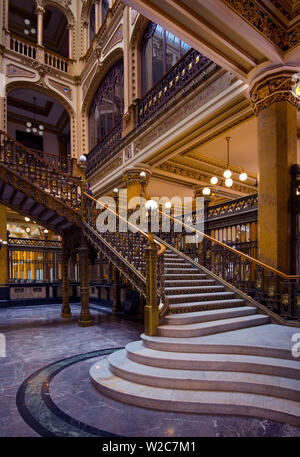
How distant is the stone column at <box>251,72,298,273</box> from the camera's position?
5.48 m

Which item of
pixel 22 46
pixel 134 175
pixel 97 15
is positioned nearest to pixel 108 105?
pixel 97 15

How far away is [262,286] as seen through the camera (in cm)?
564

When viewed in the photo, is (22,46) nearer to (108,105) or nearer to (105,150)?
(108,105)

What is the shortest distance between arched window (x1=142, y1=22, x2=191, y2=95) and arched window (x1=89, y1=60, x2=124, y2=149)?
1.77 meters

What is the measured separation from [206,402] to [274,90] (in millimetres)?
5471

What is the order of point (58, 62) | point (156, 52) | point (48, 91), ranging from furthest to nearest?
point (58, 62) → point (48, 91) → point (156, 52)

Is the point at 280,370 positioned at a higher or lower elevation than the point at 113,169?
lower

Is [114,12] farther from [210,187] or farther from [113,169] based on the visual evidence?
[210,187]

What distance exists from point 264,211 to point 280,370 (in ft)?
10.4

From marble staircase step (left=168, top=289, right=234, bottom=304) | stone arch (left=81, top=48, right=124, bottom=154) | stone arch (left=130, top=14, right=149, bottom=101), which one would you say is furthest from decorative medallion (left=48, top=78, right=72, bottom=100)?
marble staircase step (left=168, top=289, right=234, bottom=304)

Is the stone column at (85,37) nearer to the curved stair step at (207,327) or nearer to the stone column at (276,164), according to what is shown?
the stone column at (276,164)

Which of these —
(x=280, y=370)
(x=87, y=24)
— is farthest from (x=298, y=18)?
(x=87, y=24)

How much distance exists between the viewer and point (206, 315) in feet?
15.8

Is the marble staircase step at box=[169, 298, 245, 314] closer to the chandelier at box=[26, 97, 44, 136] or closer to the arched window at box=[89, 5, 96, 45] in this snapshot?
the chandelier at box=[26, 97, 44, 136]
